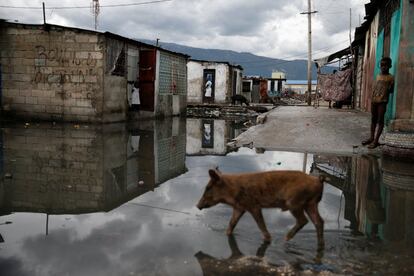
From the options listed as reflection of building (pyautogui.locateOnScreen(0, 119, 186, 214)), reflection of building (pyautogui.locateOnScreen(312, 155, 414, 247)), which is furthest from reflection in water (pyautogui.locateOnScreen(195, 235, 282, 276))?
reflection of building (pyautogui.locateOnScreen(0, 119, 186, 214))

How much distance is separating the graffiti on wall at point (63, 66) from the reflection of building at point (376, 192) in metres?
10.1

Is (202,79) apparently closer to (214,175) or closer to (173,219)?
(173,219)

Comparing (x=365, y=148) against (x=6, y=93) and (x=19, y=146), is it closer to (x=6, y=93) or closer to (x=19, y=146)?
(x=19, y=146)

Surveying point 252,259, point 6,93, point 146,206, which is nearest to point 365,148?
point 146,206

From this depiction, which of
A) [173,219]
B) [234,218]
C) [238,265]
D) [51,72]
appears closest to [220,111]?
[51,72]

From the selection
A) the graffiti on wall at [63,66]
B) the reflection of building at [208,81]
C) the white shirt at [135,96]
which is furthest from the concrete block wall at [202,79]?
the graffiti on wall at [63,66]

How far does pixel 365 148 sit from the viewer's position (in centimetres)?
981

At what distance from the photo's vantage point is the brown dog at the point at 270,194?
383cm

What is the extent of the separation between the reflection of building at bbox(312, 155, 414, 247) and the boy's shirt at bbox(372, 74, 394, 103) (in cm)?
134

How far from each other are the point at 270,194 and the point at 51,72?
47.0ft

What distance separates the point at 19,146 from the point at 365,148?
8316 millimetres

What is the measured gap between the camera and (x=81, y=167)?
7.82 m

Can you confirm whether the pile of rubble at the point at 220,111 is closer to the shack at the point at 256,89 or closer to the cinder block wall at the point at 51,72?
the cinder block wall at the point at 51,72

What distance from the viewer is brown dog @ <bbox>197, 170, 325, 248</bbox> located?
3.83 metres
